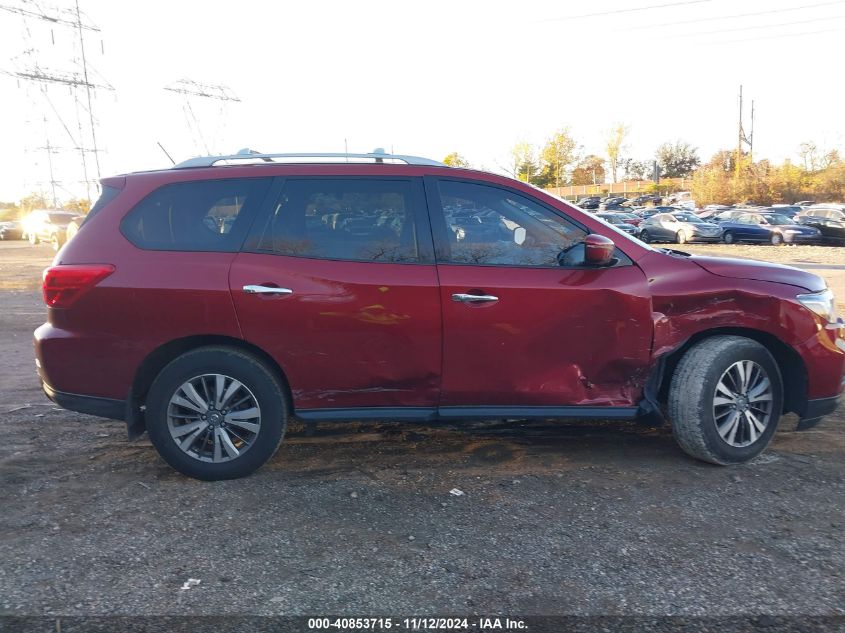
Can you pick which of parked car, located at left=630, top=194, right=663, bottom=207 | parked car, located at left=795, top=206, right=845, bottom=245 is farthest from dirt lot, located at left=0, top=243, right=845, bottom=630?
parked car, located at left=630, top=194, right=663, bottom=207

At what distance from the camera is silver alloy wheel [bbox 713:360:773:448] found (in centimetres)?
414

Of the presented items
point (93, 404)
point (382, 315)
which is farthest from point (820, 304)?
point (93, 404)

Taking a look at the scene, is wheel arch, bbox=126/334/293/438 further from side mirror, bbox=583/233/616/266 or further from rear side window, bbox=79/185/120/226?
side mirror, bbox=583/233/616/266

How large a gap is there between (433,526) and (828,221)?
31.1 meters

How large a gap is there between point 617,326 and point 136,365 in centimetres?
Answer: 287

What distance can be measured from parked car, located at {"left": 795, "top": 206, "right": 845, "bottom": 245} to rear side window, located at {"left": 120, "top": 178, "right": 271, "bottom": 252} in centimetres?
3048

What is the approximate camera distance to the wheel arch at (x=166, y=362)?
13.2 ft

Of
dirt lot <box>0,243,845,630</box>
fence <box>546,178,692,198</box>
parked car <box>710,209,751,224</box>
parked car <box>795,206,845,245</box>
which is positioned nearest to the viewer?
dirt lot <box>0,243,845,630</box>

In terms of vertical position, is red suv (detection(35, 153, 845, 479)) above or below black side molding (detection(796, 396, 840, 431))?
above

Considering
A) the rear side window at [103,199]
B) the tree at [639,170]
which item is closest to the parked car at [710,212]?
the rear side window at [103,199]

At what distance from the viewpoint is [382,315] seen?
3.94 meters

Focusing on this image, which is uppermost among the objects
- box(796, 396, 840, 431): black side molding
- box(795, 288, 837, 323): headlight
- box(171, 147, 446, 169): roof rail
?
box(171, 147, 446, 169): roof rail

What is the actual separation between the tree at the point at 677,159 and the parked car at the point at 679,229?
2831 inches

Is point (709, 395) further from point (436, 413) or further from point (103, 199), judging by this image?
point (103, 199)
